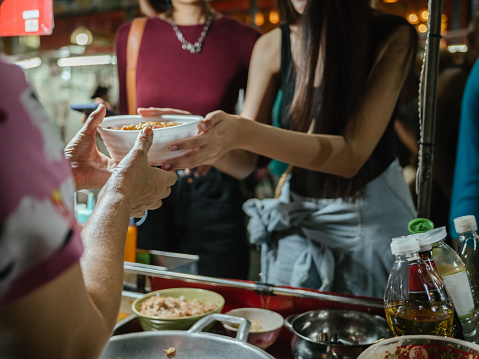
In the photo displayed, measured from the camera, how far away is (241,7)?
276 inches

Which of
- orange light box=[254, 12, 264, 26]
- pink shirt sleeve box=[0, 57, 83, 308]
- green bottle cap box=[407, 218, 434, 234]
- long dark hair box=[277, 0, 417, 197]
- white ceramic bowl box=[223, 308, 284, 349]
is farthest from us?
orange light box=[254, 12, 264, 26]

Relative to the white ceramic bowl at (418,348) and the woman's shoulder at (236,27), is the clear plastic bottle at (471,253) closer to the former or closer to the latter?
the white ceramic bowl at (418,348)

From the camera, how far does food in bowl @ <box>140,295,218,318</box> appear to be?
131 centimetres

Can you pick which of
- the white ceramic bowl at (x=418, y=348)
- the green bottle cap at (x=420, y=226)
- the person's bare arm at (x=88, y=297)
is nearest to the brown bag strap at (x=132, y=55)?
the person's bare arm at (x=88, y=297)

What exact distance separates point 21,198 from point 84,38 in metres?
8.57

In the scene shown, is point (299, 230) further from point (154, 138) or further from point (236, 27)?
point (236, 27)

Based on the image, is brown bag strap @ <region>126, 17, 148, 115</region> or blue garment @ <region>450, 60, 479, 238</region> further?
brown bag strap @ <region>126, 17, 148, 115</region>

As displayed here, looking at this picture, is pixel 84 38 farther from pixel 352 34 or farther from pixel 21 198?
pixel 21 198

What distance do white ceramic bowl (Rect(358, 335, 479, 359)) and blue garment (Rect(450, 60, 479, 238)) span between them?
119 centimetres

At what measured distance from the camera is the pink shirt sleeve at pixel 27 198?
0.51 m

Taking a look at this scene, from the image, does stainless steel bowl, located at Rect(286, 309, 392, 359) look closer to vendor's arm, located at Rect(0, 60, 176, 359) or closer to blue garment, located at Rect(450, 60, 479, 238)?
vendor's arm, located at Rect(0, 60, 176, 359)

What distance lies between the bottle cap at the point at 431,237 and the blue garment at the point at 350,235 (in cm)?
74

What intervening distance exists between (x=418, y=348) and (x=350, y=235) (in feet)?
2.89

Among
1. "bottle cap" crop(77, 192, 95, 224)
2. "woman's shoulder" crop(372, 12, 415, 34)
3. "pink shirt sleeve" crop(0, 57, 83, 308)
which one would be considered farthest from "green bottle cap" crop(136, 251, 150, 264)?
"pink shirt sleeve" crop(0, 57, 83, 308)
